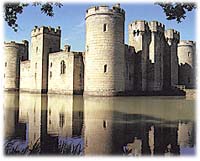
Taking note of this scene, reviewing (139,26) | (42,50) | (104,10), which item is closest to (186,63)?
(139,26)

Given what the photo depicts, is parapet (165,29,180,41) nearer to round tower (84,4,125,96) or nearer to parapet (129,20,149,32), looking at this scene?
parapet (129,20,149,32)

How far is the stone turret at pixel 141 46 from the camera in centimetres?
2619

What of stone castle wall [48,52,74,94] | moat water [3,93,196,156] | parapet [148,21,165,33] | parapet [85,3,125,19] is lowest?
moat water [3,93,196,156]

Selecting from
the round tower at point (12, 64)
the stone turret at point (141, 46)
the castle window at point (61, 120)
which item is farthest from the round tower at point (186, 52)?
the castle window at point (61, 120)

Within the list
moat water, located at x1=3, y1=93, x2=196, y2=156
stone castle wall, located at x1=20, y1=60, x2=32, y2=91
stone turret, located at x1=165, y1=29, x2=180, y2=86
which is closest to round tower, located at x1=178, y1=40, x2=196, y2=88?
stone turret, located at x1=165, y1=29, x2=180, y2=86

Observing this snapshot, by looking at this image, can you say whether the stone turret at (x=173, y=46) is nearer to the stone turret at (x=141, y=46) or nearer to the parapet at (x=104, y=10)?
the stone turret at (x=141, y=46)

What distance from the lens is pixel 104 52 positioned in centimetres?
1958

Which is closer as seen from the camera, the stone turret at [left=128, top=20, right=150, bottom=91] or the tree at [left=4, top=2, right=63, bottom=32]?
the tree at [left=4, top=2, right=63, bottom=32]

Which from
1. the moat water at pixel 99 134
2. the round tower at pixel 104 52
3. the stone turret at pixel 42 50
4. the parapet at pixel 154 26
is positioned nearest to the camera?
the moat water at pixel 99 134

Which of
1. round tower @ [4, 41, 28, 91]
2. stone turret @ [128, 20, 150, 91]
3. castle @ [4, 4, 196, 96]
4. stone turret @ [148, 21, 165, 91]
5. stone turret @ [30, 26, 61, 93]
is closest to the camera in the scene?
castle @ [4, 4, 196, 96]

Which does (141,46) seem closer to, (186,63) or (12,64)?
(186,63)

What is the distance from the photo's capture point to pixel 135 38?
87.0 ft

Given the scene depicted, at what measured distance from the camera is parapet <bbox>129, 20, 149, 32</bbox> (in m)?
26.3

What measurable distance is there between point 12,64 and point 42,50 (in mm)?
8107
